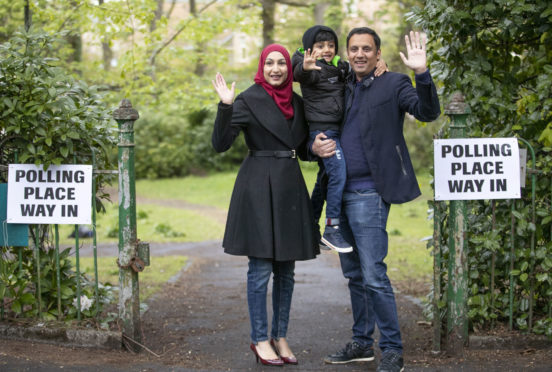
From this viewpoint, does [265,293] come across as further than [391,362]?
Yes

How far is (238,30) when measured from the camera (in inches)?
508

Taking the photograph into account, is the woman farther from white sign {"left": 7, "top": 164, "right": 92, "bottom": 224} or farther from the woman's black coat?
white sign {"left": 7, "top": 164, "right": 92, "bottom": 224}

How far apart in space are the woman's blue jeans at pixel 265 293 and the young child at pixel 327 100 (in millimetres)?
398

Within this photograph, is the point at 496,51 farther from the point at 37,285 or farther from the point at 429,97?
the point at 37,285

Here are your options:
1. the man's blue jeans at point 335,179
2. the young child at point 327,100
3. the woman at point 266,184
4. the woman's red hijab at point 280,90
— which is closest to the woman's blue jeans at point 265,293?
the woman at point 266,184

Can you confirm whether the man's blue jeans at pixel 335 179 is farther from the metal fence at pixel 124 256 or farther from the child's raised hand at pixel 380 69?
the metal fence at pixel 124 256

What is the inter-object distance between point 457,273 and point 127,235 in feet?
8.12

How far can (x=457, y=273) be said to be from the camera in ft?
16.1

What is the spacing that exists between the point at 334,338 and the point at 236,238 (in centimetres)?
163

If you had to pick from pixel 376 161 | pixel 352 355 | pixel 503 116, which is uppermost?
pixel 503 116

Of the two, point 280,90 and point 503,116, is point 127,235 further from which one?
point 503,116

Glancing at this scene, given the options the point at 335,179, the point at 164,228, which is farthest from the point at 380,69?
the point at 164,228

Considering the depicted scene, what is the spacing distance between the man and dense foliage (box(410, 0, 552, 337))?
2.85 feet

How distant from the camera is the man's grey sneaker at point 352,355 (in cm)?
477
